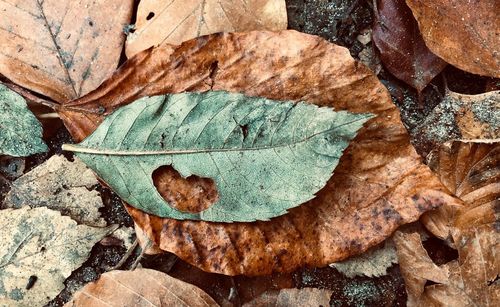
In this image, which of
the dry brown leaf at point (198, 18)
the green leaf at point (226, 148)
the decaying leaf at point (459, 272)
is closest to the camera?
the green leaf at point (226, 148)

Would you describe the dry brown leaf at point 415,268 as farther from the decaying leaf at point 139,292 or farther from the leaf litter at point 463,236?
the decaying leaf at point 139,292

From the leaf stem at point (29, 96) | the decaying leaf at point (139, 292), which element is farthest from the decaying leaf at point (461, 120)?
the leaf stem at point (29, 96)

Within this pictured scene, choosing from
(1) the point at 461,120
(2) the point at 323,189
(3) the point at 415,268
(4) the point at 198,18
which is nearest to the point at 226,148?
(2) the point at 323,189

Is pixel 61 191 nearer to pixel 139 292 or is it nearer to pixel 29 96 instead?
pixel 29 96

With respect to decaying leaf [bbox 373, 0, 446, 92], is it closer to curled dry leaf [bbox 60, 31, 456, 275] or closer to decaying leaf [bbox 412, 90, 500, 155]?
decaying leaf [bbox 412, 90, 500, 155]

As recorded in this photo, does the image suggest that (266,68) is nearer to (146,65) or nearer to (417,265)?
(146,65)

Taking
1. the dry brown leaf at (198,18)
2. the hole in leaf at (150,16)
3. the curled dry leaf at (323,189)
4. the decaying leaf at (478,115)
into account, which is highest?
the hole in leaf at (150,16)
